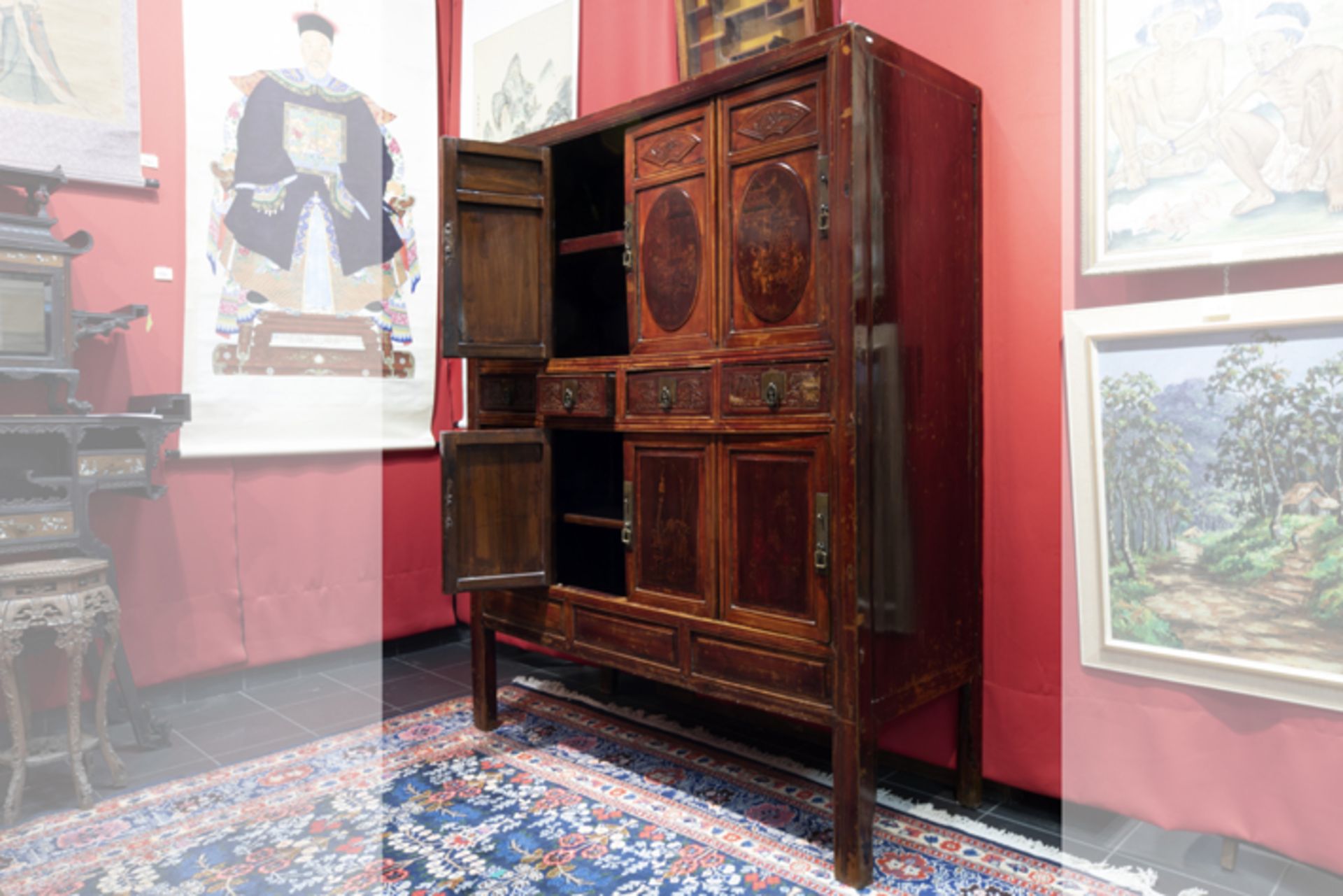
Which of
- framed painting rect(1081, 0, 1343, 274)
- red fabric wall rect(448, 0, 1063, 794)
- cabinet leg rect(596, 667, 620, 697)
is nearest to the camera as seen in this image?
framed painting rect(1081, 0, 1343, 274)

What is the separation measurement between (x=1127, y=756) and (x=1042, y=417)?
91cm

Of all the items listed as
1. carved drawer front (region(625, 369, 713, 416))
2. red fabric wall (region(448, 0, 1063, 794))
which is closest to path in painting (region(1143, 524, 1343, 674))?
red fabric wall (region(448, 0, 1063, 794))

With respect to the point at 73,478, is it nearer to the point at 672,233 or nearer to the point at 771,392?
the point at 672,233

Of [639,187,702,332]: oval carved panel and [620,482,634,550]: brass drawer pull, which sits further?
[620,482,634,550]: brass drawer pull

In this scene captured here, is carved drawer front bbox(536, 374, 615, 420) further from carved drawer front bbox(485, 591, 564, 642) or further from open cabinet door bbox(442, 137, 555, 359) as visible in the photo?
carved drawer front bbox(485, 591, 564, 642)

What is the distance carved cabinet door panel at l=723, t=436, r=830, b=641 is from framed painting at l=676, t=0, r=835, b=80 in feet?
3.80

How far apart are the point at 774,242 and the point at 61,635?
94.1 inches

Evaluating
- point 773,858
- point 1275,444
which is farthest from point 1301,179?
point 773,858

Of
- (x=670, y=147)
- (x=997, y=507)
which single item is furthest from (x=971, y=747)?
(x=670, y=147)

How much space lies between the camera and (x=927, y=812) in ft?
7.93

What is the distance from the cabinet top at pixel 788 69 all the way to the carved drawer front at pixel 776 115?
0.04 meters

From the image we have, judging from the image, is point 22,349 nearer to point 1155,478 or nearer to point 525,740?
point 525,740

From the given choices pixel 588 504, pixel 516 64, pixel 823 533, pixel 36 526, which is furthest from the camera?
pixel 516 64

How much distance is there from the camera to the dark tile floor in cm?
207
